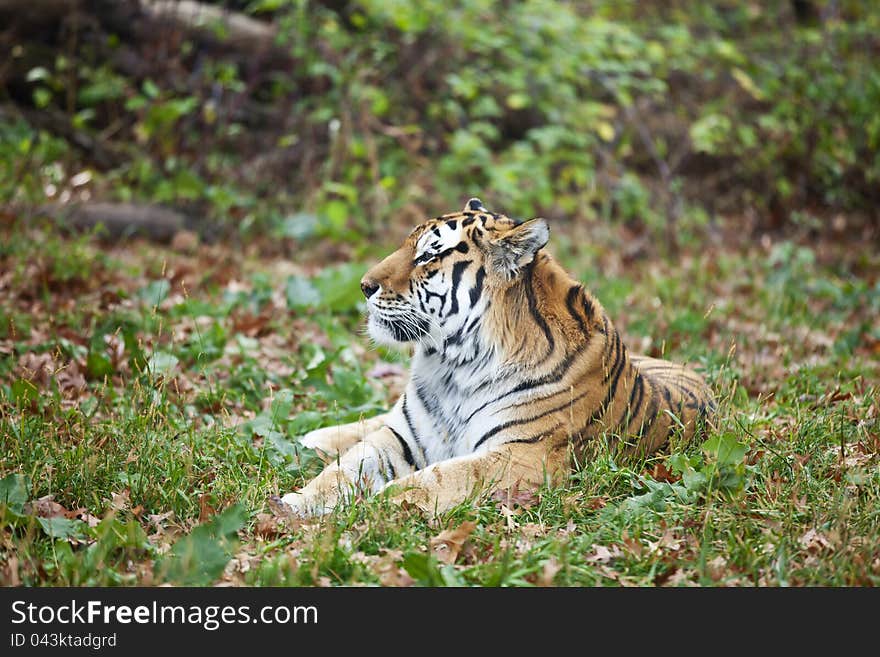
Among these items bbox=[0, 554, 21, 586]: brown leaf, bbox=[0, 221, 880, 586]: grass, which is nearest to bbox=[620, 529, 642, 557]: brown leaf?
bbox=[0, 221, 880, 586]: grass

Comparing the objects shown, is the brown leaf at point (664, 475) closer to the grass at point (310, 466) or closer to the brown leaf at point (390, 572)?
the grass at point (310, 466)

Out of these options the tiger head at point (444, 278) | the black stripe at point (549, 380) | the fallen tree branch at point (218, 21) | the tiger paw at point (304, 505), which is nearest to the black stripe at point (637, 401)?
the black stripe at point (549, 380)

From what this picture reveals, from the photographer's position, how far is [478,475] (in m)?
3.91

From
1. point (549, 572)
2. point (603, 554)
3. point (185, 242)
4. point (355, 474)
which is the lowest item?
point (185, 242)

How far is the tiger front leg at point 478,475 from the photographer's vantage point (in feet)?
12.4

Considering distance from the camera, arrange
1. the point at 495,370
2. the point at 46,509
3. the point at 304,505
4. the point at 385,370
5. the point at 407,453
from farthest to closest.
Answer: the point at 385,370 → the point at 407,453 → the point at 495,370 → the point at 304,505 → the point at 46,509

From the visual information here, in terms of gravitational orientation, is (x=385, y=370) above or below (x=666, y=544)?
below

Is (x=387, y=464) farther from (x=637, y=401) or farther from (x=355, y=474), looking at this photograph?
(x=637, y=401)

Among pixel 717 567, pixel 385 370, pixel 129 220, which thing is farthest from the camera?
pixel 129 220

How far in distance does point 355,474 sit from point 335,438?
0.47 m

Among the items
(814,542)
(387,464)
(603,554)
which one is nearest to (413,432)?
(387,464)

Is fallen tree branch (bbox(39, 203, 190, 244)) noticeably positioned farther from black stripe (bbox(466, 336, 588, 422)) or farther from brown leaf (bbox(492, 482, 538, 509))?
brown leaf (bbox(492, 482, 538, 509))

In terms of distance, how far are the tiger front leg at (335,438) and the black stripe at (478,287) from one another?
826 millimetres
